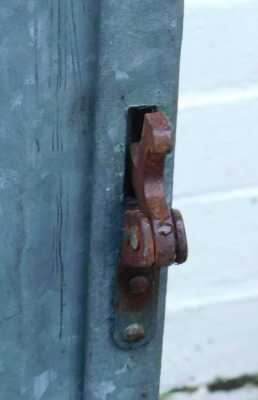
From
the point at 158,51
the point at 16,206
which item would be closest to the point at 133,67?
the point at 158,51

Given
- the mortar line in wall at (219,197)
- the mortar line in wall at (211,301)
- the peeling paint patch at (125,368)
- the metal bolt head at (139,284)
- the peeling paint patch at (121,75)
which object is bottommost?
the mortar line in wall at (211,301)

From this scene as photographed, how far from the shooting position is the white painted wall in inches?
123

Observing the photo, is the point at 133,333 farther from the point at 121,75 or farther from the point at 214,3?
the point at 214,3

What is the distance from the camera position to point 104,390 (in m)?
1.11

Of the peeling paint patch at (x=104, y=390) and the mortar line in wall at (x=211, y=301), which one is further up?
the peeling paint patch at (x=104, y=390)

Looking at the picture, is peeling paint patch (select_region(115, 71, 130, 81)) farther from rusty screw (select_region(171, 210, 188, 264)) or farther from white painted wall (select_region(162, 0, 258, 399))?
white painted wall (select_region(162, 0, 258, 399))

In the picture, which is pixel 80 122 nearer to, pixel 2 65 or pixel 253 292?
pixel 2 65

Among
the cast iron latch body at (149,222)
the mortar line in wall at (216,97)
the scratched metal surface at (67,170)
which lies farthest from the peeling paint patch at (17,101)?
the mortar line in wall at (216,97)

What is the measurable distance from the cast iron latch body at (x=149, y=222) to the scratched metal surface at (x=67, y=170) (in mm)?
15

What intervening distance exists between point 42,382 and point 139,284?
0.47 feet

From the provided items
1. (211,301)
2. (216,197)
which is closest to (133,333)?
(216,197)

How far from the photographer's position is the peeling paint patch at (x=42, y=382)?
1.10 metres

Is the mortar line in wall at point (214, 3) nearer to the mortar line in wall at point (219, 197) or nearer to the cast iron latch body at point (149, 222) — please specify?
the mortar line in wall at point (219, 197)

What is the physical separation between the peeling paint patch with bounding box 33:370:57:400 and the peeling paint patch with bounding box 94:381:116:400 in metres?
0.05
